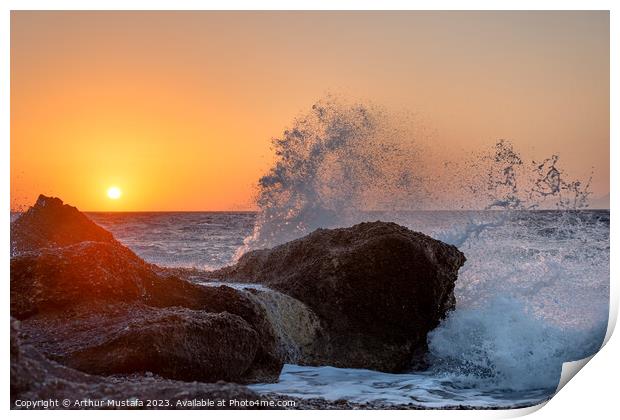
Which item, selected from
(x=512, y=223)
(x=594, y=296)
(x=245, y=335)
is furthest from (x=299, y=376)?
(x=512, y=223)

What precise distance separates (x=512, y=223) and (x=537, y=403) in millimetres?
3170

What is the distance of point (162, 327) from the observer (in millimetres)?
4215

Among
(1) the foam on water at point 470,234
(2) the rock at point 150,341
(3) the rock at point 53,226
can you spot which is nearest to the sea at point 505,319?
(1) the foam on water at point 470,234

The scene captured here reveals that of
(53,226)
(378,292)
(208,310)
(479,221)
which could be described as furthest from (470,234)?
(53,226)

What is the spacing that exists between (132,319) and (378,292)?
2016 millimetres

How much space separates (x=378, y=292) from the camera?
559cm

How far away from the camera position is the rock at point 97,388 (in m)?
3.81

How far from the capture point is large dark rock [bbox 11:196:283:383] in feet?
13.5

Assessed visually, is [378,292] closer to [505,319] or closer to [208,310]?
[505,319]

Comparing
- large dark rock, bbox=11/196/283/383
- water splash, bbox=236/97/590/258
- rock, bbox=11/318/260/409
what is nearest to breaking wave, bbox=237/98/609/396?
water splash, bbox=236/97/590/258

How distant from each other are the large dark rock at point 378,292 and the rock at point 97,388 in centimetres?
159

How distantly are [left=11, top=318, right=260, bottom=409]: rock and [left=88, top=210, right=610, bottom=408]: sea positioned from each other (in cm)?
68

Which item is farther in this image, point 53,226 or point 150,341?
point 53,226
